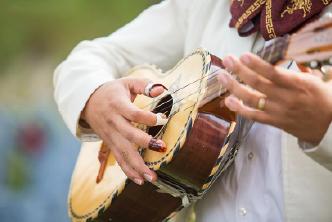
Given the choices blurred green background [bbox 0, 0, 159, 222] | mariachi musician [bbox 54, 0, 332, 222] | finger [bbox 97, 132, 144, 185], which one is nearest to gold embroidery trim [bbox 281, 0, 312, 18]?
mariachi musician [bbox 54, 0, 332, 222]

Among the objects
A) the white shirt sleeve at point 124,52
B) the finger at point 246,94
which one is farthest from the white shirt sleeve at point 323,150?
the white shirt sleeve at point 124,52

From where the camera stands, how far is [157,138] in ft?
3.54

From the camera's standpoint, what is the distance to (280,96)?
2.51ft

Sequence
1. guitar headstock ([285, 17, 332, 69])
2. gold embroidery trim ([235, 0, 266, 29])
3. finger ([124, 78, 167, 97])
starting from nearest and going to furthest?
guitar headstock ([285, 17, 332, 69]), gold embroidery trim ([235, 0, 266, 29]), finger ([124, 78, 167, 97])

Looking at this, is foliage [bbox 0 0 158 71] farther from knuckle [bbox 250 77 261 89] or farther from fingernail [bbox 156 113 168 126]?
knuckle [bbox 250 77 261 89]

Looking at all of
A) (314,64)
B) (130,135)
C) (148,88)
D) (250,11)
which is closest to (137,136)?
(130,135)

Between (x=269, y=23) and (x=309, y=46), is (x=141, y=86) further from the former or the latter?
(x=309, y=46)

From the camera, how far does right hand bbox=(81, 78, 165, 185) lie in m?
1.08

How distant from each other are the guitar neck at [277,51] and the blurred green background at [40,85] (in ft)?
4.12

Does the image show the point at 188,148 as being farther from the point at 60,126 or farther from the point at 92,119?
the point at 60,126

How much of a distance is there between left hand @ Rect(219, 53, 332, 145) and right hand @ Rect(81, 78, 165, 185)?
28 cm

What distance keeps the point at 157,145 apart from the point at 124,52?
1.61 feet

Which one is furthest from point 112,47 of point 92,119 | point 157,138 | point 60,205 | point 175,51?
point 60,205

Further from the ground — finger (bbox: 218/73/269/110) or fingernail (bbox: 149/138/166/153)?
finger (bbox: 218/73/269/110)
